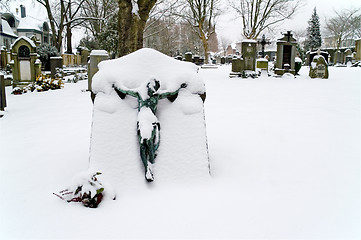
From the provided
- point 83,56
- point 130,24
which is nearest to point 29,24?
point 83,56

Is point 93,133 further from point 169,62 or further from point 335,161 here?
point 335,161

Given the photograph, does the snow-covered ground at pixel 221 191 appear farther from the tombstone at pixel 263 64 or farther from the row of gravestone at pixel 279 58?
the tombstone at pixel 263 64

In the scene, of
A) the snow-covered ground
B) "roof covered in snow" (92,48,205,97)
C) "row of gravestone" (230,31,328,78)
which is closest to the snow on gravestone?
"roof covered in snow" (92,48,205,97)

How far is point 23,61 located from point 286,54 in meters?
14.7

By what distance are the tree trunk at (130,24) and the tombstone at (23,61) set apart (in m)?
4.56

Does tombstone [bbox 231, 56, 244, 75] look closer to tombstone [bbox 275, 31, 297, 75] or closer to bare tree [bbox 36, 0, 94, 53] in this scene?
tombstone [bbox 275, 31, 297, 75]

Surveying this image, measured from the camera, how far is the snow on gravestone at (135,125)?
3037 mm

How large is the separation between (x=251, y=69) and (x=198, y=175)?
1575cm

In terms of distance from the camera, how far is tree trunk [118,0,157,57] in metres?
11.8

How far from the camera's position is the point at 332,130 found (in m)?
5.48

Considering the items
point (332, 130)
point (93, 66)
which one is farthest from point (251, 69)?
point (332, 130)

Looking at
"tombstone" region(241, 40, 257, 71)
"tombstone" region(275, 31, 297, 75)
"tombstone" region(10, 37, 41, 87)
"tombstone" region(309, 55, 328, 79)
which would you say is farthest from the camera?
"tombstone" region(275, 31, 297, 75)

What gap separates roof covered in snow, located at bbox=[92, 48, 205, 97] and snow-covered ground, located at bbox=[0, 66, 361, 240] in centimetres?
106

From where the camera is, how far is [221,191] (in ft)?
9.78
